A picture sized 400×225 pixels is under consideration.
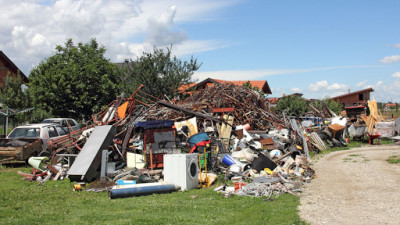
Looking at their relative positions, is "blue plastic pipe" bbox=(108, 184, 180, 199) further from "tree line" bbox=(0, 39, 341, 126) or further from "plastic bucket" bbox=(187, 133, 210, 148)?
"tree line" bbox=(0, 39, 341, 126)

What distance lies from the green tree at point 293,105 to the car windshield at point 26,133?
29754mm

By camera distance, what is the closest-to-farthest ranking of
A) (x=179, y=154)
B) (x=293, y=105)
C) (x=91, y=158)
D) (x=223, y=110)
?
(x=179, y=154)
(x=91, y=158)
(x=223, y=110)
(x=293, y=105)

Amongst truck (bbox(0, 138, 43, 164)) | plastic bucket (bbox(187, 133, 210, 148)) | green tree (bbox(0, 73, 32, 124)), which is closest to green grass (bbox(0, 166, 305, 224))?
plastic bucket (bbox(187, 133, 210, 148))

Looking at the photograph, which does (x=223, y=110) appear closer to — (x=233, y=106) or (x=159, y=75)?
(x=233, y=106)

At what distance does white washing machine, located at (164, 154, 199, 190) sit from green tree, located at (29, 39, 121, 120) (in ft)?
54.8

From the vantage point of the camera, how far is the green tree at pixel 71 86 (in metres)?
24.7

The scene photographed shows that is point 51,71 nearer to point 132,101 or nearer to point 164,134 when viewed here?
point 132,101

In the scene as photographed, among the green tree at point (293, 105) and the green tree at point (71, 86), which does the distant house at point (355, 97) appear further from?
the green tree at point (71, 86)

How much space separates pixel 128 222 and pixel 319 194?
4916 millimetres

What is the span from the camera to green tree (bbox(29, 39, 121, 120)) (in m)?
24.7

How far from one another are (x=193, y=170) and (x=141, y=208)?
9.28 ft

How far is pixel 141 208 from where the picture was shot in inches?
296

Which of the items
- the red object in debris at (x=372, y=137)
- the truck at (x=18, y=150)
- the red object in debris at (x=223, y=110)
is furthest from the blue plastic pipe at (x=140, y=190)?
the red object in debris at (x=372, y=137)

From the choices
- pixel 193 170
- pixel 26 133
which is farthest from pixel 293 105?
pixel 193 170
